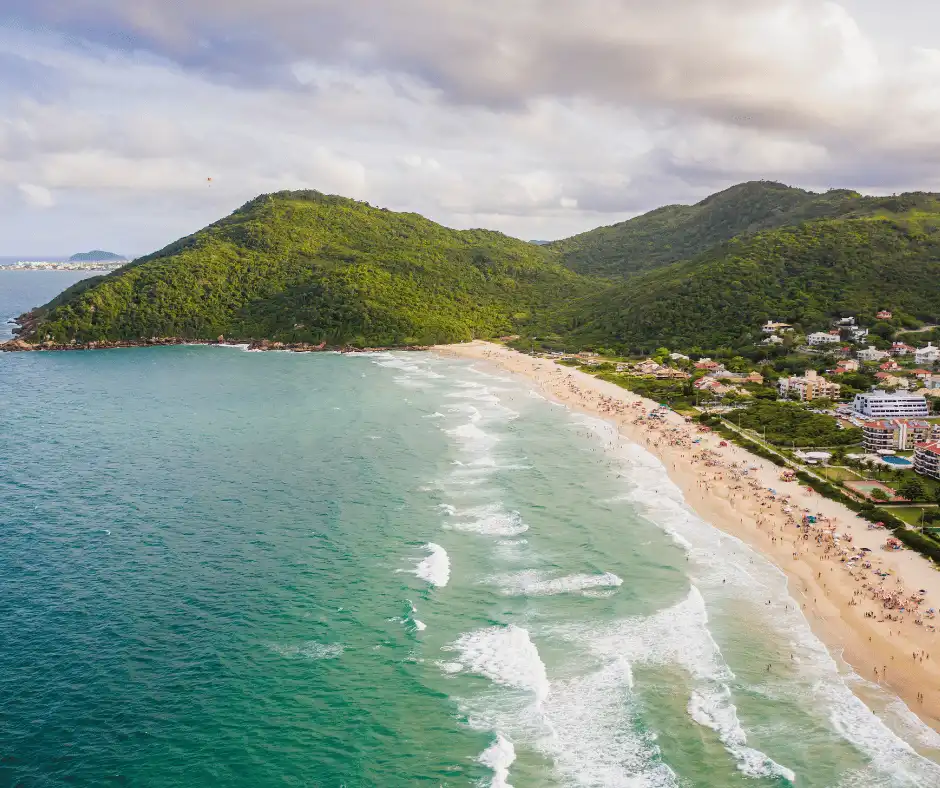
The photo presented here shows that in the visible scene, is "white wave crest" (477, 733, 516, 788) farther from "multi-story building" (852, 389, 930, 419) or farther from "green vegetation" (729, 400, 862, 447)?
"multi-story building" (852, 389, 930, 419)

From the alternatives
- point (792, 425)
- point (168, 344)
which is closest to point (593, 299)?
point (168, 344)

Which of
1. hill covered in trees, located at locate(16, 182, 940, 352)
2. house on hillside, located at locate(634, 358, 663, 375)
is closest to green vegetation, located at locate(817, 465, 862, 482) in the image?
house on hillside, located at locate(634, 358, 663, 375)

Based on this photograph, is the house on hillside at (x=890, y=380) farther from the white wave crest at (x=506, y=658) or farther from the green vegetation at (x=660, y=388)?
the white wave crest at (x=506, y=658)

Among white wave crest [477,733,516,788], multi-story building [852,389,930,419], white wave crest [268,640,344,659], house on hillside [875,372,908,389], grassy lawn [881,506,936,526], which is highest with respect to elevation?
house on hillside [875,372,908,389]

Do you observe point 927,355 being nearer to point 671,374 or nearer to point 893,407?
point 893,407

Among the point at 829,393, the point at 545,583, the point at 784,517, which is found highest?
the point at 829,393

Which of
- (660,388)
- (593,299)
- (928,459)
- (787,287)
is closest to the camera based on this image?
(928,459)

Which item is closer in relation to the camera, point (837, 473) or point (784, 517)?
point (784, 517)
